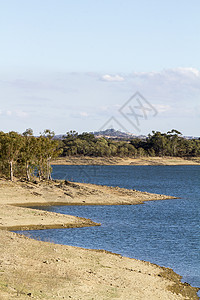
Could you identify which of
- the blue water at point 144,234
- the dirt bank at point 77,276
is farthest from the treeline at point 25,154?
the dirt bank at point 77,276

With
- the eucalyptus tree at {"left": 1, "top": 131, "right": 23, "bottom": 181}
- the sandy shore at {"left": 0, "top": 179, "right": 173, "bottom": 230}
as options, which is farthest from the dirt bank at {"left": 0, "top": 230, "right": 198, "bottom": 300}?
the eucalyptus tree at {"left": 1, "top": 131, "right": 23, "bottom": 181}

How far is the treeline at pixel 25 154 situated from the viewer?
79750 millimetres

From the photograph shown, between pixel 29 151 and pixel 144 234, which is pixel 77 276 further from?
pixel 29 151

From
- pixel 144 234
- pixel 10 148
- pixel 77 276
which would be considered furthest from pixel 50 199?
pixel 77 276

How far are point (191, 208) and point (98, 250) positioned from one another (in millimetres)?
36389

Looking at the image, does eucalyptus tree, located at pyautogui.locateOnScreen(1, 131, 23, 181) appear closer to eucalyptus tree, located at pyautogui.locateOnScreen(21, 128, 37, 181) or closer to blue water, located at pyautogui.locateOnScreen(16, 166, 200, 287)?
eucalyptus tree, located at pyautogui.locateOnScreen(21, 128, 37, 181)

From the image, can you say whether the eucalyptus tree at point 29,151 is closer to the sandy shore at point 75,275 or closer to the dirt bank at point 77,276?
the sandy shore at point 75,275

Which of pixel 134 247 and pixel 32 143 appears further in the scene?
pixel 32 143

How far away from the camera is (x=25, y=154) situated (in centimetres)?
8169

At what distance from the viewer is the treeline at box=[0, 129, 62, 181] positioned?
7975 cm

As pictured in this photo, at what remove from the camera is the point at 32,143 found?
8494cm

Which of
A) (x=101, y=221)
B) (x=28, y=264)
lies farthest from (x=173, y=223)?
(x=28, y=264)

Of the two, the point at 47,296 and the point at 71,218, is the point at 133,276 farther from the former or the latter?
the point at 71,218

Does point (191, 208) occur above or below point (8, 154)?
below
